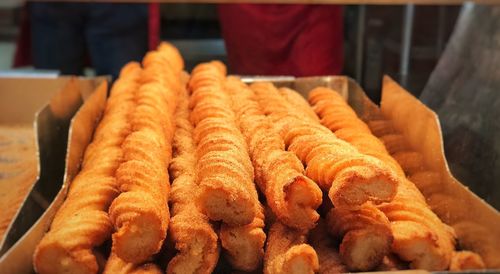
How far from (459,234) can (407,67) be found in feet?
11.3

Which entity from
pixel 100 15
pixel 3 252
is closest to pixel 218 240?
pixel 3 252

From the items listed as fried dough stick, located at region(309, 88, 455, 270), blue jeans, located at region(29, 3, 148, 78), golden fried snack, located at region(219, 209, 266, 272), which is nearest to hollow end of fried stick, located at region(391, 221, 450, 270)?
fried dough stick, located at region(309, 88, 455, 270)

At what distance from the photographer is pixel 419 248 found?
1201 millimetres

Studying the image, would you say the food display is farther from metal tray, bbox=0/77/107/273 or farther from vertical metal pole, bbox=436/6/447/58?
vertical metal pole, bbox=436/6/447/58

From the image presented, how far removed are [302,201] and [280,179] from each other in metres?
0.09

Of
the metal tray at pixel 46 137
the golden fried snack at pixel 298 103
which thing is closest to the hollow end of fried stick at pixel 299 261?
the metal tray at pixel 46 137

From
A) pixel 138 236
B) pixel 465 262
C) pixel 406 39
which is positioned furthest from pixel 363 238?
pixel 406 39

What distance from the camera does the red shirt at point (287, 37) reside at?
12.7 ft

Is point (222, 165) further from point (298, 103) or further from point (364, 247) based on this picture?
point (298, 103)

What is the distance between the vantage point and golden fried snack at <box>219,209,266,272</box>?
3.89ft

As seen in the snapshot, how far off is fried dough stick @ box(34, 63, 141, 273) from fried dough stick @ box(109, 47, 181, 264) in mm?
47

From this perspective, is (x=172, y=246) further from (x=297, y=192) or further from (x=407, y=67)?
(x=407, y=67)

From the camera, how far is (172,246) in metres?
1.20

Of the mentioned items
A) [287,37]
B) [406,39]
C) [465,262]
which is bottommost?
[406,39]
